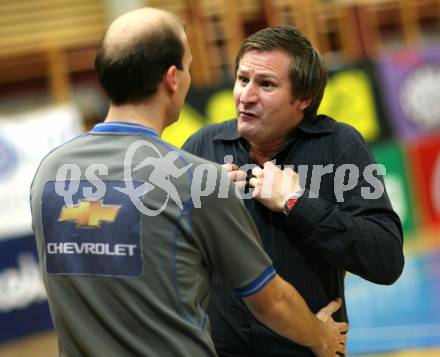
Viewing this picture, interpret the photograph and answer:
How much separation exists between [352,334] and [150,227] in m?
4.68

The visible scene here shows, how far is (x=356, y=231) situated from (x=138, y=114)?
0.84m

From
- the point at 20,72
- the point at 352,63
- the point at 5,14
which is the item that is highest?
the point at 5,14

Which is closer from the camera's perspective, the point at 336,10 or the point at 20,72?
the point at 20,72

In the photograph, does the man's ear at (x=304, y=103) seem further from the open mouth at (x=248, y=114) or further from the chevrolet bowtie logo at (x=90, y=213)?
the chevrolet bowtie logo at (x=90, y=213)

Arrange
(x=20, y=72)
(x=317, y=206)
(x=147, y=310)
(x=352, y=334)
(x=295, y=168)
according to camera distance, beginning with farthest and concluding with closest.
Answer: (x=20, y=72)
(x=352, y=334)
(x=295, y=168)
(x=317, y=206)
(x=147, y=310)

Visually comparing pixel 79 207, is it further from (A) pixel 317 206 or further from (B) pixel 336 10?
(B) pixel 336 10

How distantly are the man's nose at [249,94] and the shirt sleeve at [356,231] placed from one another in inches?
15.7

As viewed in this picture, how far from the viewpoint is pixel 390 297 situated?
7.68m

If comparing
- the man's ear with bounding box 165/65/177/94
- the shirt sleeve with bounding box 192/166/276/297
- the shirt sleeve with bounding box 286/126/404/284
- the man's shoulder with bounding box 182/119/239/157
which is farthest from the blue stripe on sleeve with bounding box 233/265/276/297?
the man's shoulder with bounding box 182/119/239/157

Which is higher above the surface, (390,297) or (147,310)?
(147,310)

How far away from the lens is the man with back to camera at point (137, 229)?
2.19m

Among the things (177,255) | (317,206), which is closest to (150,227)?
(177,255)

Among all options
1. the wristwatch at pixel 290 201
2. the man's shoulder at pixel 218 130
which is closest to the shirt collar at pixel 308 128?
the man's shoulder at pixel 218 130

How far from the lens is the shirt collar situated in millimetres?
2895
